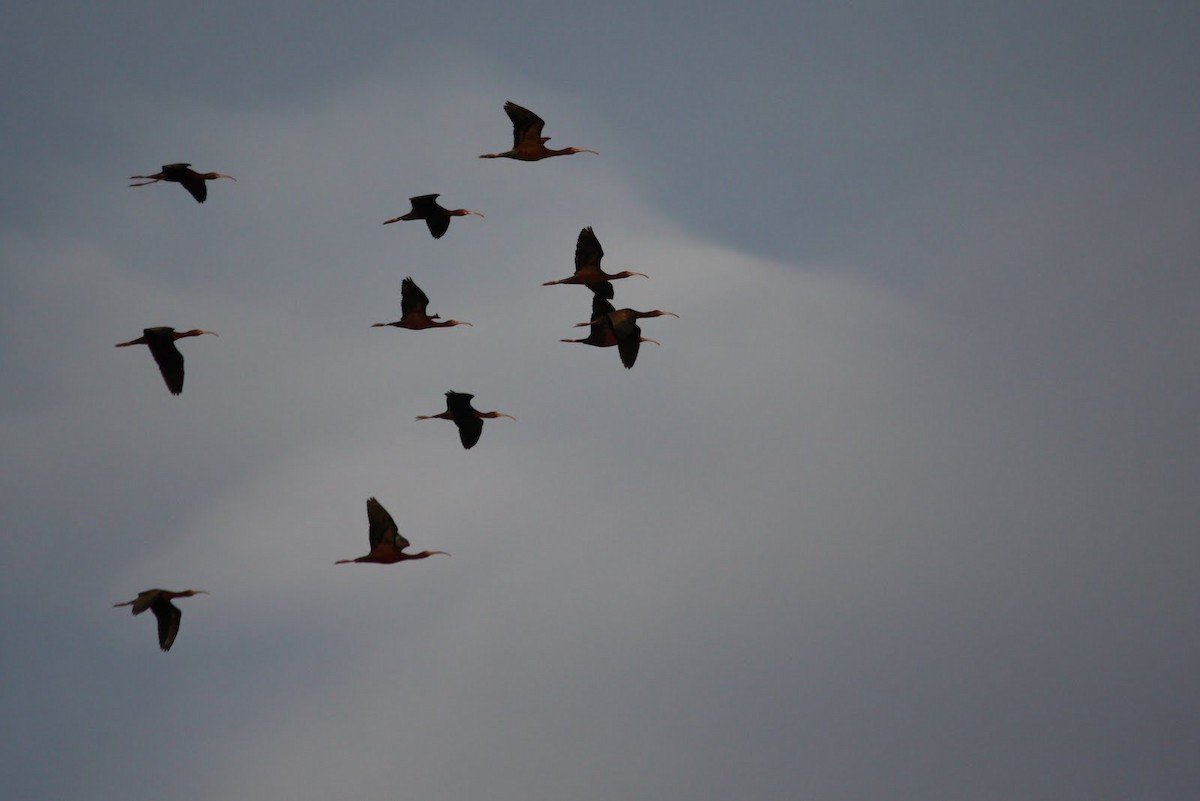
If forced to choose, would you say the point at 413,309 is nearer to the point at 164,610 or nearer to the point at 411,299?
the point at 411,299

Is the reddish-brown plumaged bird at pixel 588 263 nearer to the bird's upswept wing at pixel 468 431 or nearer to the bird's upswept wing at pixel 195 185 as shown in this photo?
the bird's upswept wing at pixel 468 431

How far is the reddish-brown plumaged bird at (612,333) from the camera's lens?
3459 cm

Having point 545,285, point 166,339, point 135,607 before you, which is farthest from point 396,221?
point 135,607

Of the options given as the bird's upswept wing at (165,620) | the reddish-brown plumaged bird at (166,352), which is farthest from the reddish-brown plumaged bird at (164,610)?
the reddish-brown plumaged bird at (166,352)

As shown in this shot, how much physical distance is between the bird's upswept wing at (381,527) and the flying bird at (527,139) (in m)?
9.38

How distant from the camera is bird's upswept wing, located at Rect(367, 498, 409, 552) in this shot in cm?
2920

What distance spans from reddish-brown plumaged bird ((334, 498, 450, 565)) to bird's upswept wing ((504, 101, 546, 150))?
33.3 ft

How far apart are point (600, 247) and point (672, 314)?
10.9ft

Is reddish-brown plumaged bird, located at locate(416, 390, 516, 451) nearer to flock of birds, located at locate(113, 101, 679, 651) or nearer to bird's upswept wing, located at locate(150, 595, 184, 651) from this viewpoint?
flock of birds, located at locate(113, 101, 679, 651)

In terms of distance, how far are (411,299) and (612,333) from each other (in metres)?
5.09

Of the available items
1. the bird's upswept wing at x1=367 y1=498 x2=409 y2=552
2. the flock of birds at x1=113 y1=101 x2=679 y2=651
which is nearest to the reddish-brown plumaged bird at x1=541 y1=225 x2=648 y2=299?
the flock of birds at x1=113 y1=101 x2=679 y2=651

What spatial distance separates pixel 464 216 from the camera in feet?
115

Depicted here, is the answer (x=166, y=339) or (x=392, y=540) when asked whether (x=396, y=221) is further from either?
(x=392, y=540)

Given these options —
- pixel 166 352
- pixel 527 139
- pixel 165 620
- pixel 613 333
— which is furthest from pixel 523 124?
pixel 165 620
